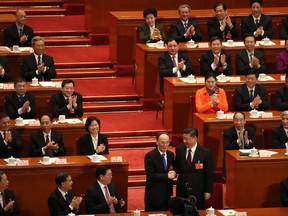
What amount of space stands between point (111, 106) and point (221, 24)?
1.88 m

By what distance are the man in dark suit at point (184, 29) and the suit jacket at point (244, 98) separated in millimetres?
1725

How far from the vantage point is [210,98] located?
1019 cm

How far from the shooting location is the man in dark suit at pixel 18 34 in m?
11.7

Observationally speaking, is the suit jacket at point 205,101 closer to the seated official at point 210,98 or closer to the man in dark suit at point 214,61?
the seated official at point 210,98

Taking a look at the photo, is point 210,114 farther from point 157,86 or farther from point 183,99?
point 157,86

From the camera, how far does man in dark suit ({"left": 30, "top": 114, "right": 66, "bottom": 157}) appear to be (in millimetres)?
9344

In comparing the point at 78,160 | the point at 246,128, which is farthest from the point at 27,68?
the point at 246,128

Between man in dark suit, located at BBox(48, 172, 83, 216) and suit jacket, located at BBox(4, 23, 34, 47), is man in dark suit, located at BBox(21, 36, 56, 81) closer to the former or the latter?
suit jacket, located at BBox(4, 23, 34, 47)

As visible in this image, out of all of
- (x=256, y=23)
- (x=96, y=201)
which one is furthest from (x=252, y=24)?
(x=96, y=201)

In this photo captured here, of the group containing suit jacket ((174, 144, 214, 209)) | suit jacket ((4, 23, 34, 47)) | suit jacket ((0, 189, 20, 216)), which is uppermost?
suit jacket ((4, 23, 34, 47))

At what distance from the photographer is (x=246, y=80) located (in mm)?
10359

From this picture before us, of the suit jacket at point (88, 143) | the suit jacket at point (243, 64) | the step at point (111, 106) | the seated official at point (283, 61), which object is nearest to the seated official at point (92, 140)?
the suit jacket at point (88, 143)

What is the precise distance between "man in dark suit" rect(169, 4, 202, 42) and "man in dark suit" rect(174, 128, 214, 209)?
10.4 ft

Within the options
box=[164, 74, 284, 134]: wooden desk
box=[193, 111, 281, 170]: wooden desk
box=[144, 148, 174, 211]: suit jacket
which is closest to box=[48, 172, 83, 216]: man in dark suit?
box=[144, 148, 174, 211]: suit jacket
